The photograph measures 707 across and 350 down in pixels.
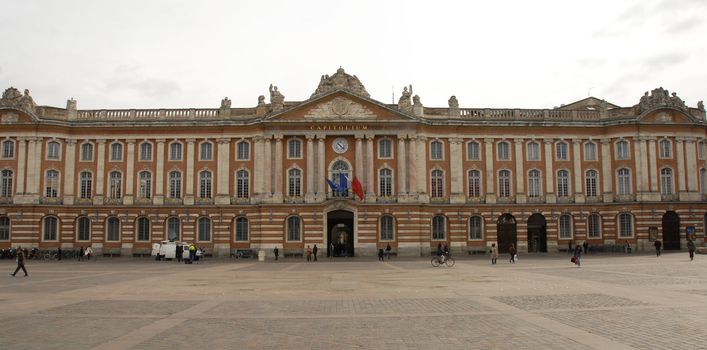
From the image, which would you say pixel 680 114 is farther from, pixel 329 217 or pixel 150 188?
pixel 150 188

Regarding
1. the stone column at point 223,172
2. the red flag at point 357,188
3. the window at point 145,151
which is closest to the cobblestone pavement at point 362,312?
the red flag at point 357,188

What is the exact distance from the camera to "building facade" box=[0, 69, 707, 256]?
202ft

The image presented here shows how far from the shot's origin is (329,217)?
6175 cm

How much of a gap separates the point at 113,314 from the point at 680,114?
6163 centimetres

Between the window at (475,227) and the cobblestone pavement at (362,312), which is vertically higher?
the window at (475,227)

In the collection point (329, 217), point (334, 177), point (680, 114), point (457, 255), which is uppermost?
point (680, 114)

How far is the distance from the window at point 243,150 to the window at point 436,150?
19028 mm

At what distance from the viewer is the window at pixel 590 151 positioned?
65.4 m

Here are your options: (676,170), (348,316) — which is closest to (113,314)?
(348,316)

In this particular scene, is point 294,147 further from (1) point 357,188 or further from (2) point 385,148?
(2) point 385,148

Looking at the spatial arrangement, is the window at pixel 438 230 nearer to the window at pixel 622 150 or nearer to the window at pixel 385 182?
the window at pixel 385 182

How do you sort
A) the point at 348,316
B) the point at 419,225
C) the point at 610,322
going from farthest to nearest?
the point at 419,225 < the point at 348,316 < the point at 610,322

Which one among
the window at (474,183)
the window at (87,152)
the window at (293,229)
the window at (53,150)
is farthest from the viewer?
the window at (87,152)

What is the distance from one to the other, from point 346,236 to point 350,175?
7482mm
